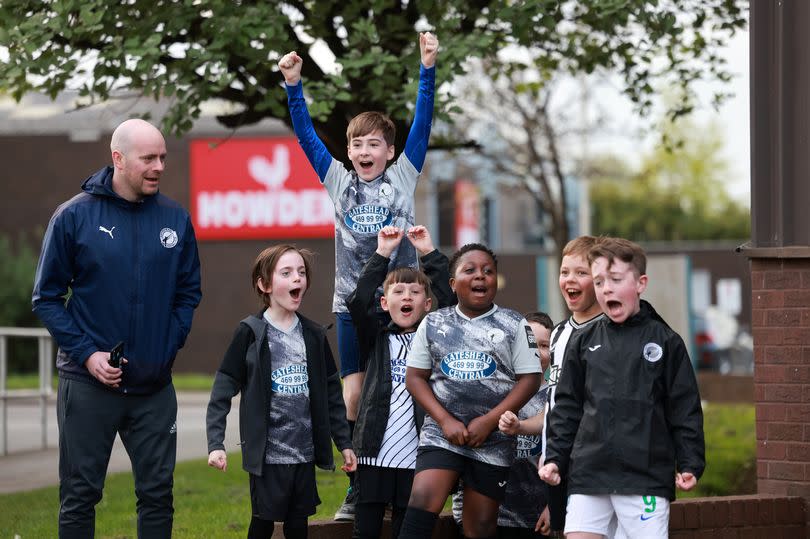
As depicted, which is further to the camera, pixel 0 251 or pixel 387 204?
pixel 0 251

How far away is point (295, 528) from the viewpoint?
20.7ft

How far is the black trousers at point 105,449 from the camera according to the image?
5.86 metres

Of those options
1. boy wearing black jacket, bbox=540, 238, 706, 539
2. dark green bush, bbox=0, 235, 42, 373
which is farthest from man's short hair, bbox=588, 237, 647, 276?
dark green bush, bbox=0, 235, 42, 373

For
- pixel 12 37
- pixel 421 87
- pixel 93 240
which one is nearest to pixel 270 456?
pixel 93 240

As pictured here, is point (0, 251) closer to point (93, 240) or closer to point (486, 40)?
point (486, 40)

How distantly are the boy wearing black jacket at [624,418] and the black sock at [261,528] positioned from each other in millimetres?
1473

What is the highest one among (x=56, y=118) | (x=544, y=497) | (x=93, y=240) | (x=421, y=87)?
(x=56, y=118)

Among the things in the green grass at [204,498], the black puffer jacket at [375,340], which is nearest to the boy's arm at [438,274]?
the black puffer jacket at [375,340]

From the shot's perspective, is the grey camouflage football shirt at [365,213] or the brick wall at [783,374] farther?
the brick wall at [783,374]

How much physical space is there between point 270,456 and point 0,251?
1065 inches

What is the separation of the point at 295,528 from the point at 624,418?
174 centimetres

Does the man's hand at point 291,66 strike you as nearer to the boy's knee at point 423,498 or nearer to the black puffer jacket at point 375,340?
the black puffer jacket at point 375,340

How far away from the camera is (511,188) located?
2783 centimetres

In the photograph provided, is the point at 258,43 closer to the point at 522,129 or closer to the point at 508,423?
the point at 508,423
